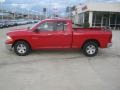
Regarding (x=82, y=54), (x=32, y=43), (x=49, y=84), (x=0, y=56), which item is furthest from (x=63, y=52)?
(x=49, y=84)

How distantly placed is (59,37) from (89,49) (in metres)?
1.58

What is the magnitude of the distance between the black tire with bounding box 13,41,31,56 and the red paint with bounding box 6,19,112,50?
21 cm

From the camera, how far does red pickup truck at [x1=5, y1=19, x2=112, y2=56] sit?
40.4 ft

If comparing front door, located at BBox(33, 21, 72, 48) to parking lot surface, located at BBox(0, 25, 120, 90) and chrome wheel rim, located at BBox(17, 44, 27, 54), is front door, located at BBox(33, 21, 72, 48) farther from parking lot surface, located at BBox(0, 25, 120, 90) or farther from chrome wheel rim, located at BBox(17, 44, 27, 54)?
chrome wheel rim, located at BBox(17, 44, 27, 54)

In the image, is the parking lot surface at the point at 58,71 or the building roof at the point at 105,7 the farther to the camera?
the building roof at the point at 105,7

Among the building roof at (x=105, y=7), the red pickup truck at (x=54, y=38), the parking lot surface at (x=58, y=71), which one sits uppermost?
the building roof at (x=105, y=7)

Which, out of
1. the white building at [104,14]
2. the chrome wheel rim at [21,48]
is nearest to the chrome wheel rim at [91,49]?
the chrome wheel rim at [21,48]

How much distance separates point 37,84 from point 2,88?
1.00 meters

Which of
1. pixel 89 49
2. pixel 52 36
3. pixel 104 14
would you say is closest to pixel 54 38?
pixel 52 36

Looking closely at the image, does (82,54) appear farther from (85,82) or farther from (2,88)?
(2,88)

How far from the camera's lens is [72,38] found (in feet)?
41.0

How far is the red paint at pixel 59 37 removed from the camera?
40.4ft

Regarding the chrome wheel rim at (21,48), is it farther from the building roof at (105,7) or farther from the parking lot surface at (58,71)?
the building roof at (105,7)

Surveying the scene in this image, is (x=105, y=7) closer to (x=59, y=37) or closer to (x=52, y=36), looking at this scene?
(x=59, y=37)
